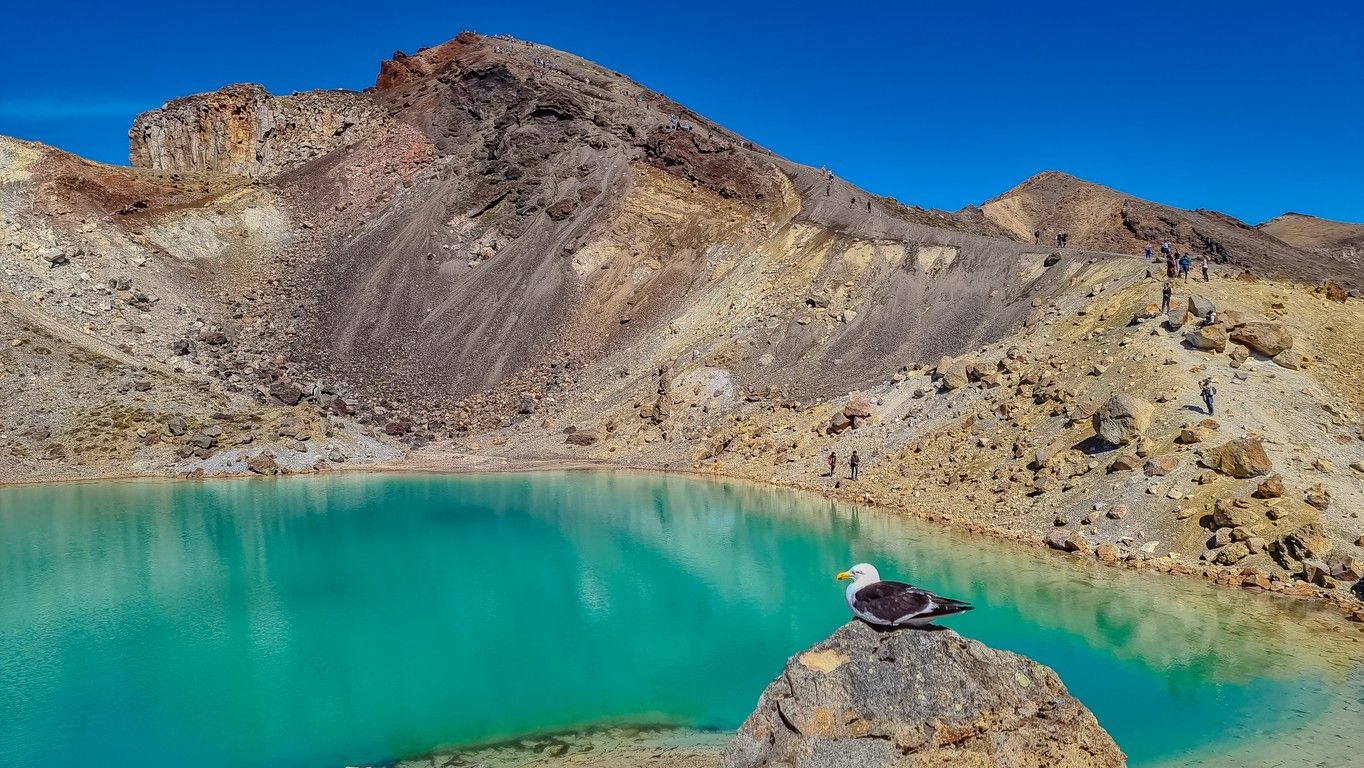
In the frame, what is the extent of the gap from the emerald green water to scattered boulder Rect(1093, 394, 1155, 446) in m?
4.99

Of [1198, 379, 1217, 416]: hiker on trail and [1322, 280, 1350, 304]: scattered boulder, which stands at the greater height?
[1322, 280, 1350, 304]: scattered boulder

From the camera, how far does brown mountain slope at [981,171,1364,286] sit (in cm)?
6469

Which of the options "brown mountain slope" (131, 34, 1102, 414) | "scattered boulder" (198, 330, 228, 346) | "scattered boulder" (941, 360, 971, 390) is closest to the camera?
"scattered boulder" (941, 360, 971, 390)

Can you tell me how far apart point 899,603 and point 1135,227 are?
75.3 meters

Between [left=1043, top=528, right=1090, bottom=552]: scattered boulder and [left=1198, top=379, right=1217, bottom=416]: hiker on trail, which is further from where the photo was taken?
[left=1198, top=379, right=1217, bottom=416]: hiker on trail

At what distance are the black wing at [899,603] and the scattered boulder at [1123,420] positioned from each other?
821 inches

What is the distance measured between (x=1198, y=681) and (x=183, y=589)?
2190 centimetres

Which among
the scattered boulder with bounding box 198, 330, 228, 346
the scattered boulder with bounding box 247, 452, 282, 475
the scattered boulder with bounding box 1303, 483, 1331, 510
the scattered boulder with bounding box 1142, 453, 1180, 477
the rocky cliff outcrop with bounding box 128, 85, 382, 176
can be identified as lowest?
the scattered boulder with bounding box 1303, 483, 1331, 510

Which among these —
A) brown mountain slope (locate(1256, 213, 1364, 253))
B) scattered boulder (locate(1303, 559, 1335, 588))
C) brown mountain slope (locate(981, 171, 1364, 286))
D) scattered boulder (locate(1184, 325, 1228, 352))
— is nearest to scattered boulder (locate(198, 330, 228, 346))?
scattered boulder (locate(1184, 325, 1228, 352))

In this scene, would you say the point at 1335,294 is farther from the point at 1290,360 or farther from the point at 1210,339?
the point at 1210,339

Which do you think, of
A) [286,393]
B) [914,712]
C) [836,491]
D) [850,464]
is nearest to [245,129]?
[286,393]

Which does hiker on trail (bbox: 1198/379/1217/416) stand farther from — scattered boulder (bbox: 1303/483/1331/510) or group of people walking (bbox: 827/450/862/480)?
group of people walking (bbox: 827/450/862/480)

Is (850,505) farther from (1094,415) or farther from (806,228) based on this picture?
(806,228)

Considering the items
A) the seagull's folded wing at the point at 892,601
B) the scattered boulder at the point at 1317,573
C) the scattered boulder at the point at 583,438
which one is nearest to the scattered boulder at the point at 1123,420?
the scattered boulder at the point at 1317,573
